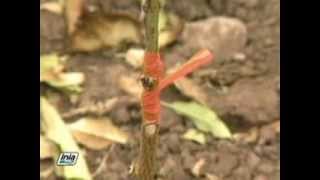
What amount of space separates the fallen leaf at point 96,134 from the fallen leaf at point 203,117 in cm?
8

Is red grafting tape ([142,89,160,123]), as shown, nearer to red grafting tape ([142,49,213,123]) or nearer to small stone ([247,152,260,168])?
red grafting tape ([142,49,213,123])

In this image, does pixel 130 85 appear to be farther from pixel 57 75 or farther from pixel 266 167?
pixel 266 167

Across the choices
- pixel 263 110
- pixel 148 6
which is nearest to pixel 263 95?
pixel 263 110

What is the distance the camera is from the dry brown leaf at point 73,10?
3.18 feet

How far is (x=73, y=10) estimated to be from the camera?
3.18ft

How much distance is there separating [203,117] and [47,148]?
211 millimetres

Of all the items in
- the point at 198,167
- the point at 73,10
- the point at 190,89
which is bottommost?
the point at 198,167

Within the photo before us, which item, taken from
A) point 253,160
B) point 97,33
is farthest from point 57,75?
point 253,160

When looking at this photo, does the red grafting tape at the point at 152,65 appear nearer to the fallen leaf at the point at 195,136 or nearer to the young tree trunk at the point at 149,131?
the young tree trunk at the point at 149,131

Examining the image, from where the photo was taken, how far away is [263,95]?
0.95m

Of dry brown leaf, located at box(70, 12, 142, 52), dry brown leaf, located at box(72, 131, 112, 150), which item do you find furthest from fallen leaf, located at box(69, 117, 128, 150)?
dry brown leaf, located at box(70, 12, 142, 52)

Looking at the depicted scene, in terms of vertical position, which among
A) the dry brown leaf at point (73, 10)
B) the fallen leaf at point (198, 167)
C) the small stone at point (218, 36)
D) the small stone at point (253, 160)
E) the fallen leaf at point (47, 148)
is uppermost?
the dry brown leaf at point (73, 10)

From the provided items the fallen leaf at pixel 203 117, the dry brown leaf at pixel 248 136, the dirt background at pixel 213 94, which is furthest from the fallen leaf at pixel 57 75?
the dry brown leaf at pixel 248 136
